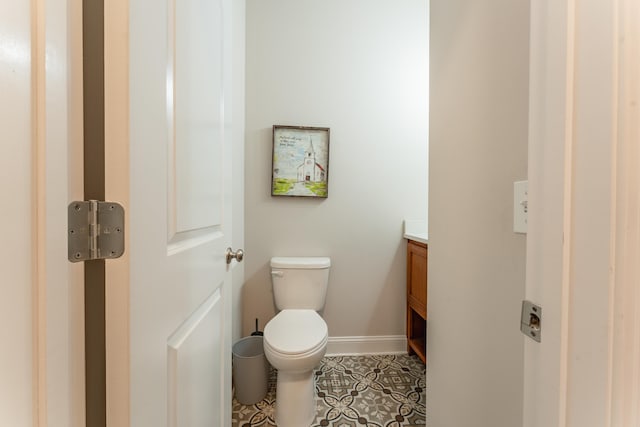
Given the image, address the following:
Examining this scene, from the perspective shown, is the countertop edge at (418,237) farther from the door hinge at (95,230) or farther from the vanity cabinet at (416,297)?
the door hinge at (95,230)

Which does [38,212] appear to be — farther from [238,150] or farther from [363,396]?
[363,396]

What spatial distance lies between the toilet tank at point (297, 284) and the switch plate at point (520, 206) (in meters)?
1.31

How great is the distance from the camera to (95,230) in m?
0.40

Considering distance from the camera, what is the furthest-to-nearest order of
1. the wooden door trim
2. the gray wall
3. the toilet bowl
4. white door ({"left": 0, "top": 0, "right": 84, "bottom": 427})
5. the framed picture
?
the framed picture → the gray wall → the toilet bowl → the wooden door trim → white door ({"left": 0, "top": 0, "right": 84, "bottom": 427})

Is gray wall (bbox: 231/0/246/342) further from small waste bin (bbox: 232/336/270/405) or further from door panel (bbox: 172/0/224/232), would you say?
door panel (bbox: 172/0/224/232)

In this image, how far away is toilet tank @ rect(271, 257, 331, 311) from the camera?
68.9 inches

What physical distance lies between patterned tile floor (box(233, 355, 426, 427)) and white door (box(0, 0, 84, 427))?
4.26 ft

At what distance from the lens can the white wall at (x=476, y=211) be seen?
0.60 m

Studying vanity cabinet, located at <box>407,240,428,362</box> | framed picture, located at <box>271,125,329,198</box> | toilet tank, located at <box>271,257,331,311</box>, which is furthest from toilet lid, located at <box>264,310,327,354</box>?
framed picture, located at <box>271,125,329,198</box>

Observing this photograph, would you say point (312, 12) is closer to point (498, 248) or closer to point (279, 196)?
point (279, 196)

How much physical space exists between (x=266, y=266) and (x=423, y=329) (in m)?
1.21

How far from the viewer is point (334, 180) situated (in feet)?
6.38

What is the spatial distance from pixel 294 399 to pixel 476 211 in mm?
1207

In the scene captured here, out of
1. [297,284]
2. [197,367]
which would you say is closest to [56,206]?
[197,367]
